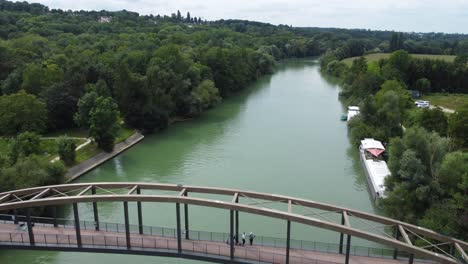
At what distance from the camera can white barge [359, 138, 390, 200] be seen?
25484 millimetres

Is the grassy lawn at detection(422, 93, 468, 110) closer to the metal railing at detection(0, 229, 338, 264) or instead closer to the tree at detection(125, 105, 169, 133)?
the tree at detection(125, 105, 169, 133)

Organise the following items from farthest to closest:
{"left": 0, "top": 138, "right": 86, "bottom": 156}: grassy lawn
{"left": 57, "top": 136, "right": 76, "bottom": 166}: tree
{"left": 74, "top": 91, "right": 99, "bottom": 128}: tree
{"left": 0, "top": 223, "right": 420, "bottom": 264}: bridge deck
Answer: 1. {"left": 74, "top": 91, "right": 99, "bottom": 128}: tree
2. {"left": 0, "top": 138, "right": 86, "bottom": 156}: grassy lawn
3. {"left": 57, "top": 136, "right": 76, "bottom": 166}: tree
4. {"left": 0, "top": 223, "right": 420, "bottom": 264}: bridge deck

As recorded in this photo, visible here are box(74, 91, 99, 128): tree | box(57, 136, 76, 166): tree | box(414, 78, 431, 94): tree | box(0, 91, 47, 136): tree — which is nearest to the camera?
box(57, 136, 76, 166): tree

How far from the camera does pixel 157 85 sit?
1741 inches

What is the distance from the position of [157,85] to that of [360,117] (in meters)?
21.0

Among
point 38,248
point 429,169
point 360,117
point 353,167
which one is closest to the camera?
point 38,248

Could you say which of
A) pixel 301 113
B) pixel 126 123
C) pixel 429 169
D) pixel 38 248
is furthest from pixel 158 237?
pixel 301 113

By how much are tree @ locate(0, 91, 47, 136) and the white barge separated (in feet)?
84.7

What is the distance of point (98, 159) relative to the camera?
32.1 meters

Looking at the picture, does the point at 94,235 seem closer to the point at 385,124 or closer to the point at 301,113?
the point at 385,124

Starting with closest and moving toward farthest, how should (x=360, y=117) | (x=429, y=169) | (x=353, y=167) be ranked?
(x=429, y=169)
(x=353, y=167)
(x=360, y=117)

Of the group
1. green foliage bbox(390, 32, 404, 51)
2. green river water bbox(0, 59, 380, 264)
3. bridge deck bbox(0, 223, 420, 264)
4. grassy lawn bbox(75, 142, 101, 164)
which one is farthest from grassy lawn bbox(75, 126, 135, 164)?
green foliage bbox(390, 32, 404, 51)

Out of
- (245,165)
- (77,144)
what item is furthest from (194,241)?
(77,144)

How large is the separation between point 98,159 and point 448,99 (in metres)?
49.3
